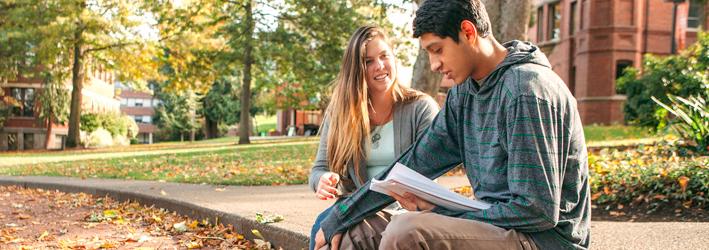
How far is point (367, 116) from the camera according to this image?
3.84 m

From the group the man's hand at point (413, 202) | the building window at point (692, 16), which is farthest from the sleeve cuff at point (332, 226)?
the building window at point (692, 16)

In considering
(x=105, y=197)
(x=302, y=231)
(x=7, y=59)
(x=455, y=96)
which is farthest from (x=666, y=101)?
(x=7, y=59)

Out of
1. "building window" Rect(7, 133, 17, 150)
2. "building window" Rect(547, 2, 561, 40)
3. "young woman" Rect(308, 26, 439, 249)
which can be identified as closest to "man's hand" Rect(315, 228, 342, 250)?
"young woman" Rect(308, 26, 439, 249)

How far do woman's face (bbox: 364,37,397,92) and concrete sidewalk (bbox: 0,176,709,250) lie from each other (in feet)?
4.40

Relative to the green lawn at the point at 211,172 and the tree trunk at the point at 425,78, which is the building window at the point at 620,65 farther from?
the tree trunk at the point at 425,78

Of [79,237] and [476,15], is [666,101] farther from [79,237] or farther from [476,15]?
[476,15]

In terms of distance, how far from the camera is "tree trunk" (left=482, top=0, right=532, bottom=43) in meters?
9.51

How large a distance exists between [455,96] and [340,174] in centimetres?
134

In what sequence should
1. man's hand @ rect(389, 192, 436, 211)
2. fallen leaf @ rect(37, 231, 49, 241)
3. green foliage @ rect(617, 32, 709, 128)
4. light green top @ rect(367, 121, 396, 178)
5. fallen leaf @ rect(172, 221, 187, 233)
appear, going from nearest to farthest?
man's hand @ rect(389, 192, 436, 211) < light green top @ rect(367, 121, 396, 178) < fallen leaf @ rect(37, 231, 49, 241) < fallen leaf @ rect(172, 221, 187, 233) < green foliage @ rect(617, 32, 709, 128)

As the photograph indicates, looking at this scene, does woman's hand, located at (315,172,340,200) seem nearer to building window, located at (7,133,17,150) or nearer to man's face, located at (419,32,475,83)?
man's face, located at (419,32,475,83)

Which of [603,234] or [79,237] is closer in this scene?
[603,234]

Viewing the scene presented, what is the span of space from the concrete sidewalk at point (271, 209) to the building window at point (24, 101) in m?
28.8

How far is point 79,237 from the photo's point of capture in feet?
20.6

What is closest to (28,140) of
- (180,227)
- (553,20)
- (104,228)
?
(553,20)
